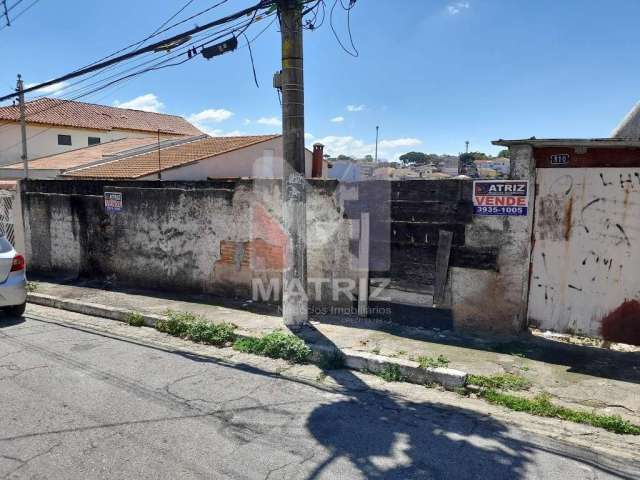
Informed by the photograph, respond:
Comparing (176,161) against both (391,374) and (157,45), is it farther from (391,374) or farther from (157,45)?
(391,374)

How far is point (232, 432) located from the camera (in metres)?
3.82

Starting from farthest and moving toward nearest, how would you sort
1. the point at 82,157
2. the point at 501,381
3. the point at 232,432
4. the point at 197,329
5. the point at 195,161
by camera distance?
the point at 82,157 < the point at 195,161 < the point at 197,329 < the point at 501,381 < the point at 232,432

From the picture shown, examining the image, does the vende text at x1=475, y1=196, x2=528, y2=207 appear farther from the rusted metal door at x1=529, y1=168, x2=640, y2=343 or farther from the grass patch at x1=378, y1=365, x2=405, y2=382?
the grass patch at x1=378, y1=365, x2=405, y2=382

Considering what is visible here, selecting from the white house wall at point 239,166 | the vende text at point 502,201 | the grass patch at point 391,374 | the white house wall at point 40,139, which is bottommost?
the grass patch at point 391,374

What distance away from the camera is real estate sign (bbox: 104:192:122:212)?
9484 mm

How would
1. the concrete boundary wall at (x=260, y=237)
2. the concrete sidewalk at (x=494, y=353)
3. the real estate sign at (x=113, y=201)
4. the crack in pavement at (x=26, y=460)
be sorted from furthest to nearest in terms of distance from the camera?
the real estate sign at (x=113, y=201) < the concrete boundary wall at (x=260, y=237) < the concrete sidewalk at (x=494, y=353) < the crack in pavement at (x=26, y=460)

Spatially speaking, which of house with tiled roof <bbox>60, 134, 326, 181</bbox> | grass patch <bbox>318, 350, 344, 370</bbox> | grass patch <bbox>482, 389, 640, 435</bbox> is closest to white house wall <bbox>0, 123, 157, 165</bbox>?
house with tiled roof <bbox>60, 134, 326, 181</bbox>

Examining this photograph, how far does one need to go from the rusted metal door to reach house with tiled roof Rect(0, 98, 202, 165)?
88.3 feet

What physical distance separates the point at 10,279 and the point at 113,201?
2.86m

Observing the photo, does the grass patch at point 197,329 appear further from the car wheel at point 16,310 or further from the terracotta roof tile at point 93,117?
the terracotta roof tile at point 93,117

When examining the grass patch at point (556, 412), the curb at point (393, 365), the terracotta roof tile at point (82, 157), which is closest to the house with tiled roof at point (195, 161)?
the terracotta roof tile at point (82, 157)

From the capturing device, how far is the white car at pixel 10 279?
276 inches

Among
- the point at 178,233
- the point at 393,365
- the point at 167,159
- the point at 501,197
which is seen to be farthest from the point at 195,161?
the point at 393,365

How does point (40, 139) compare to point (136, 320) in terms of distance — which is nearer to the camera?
point (136, 320)
